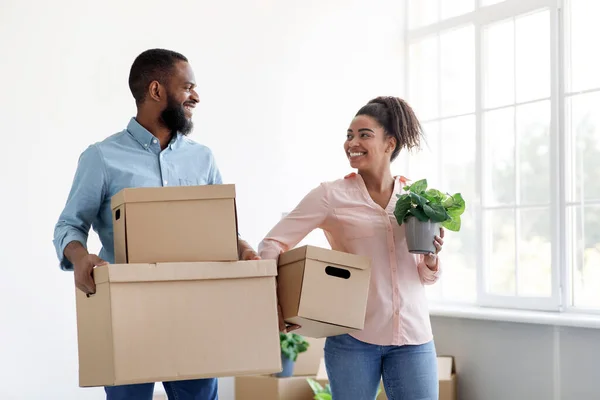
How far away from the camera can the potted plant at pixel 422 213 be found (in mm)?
2043

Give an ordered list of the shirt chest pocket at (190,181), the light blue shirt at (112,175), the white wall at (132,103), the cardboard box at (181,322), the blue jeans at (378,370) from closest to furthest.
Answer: the cardboard box at (181,322) → the light blue shirt at (112,175) → the shirt chest pocket at (190,181) → the blue jeans at (378,370) → the white wall at (132,103)

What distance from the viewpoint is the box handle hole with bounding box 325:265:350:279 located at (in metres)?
1.96

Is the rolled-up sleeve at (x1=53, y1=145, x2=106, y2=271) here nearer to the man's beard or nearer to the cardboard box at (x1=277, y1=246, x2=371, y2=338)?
the man's beard

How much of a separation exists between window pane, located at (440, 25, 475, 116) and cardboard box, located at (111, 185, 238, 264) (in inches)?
104

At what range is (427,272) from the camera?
215 centimetres

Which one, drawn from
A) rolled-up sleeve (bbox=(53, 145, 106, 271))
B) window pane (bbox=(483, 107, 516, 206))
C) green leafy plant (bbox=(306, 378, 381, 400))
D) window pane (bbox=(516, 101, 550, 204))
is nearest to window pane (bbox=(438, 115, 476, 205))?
window pane (bbox=(483, 107, 516, 206))

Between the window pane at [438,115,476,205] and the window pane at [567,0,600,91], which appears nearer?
the window pane at [567,0,600,91]

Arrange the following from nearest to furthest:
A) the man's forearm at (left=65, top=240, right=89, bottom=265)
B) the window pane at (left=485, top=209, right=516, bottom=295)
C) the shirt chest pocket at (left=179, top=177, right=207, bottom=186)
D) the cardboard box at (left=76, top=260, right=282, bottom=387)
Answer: the cardboard box at (left=76, top=260, right=282, bottom=387) < the man's forearm at (left=65, top=240, right=89, bottom=265) < the shirt chest pocket at (left=179, top=177, right=207, bottom=186) < the window pane at (left=485, top=209, right=516, bottom=295)

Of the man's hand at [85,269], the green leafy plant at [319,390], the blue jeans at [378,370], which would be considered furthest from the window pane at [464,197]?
the man's hand at [85,269]

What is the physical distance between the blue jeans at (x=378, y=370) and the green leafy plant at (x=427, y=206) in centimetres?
34

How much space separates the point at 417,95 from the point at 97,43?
1.89m

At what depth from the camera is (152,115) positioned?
193 centimetres

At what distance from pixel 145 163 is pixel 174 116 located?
Result: 135 mm

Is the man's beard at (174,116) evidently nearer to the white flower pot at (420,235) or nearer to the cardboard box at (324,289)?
the cardboard box at (324,289)
